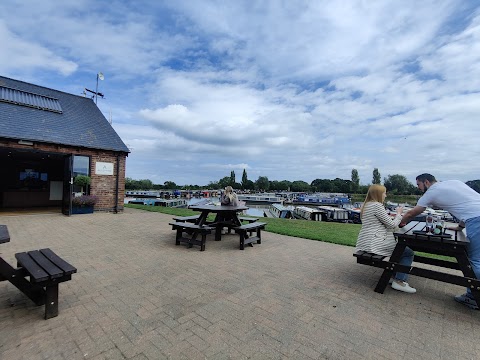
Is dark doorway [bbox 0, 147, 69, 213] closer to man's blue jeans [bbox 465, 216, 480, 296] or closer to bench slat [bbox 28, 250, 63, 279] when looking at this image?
bench slat [bbox 28, 250, 63, 279]

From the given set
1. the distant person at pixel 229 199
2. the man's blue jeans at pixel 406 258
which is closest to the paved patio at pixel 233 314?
the man's blue jeans at pixel 406 258

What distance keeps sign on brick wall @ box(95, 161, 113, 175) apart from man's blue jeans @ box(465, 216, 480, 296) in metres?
13.1

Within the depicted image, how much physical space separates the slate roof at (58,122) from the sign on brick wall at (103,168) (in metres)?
0.76

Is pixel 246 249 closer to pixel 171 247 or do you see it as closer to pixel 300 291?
pixel 171 247

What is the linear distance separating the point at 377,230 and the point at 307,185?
93.5m

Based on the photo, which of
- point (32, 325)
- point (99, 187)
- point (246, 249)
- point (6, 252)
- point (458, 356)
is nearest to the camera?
point (458, 356)

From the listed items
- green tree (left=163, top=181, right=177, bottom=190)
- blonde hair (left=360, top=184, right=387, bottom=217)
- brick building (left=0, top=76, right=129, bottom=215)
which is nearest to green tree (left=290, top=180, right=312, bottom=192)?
green tree (left=163, top=181, right=177, bottom=190)

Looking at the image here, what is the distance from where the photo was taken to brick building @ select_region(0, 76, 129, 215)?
35.8 ft

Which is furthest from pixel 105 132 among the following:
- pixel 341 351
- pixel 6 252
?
pixel 341 351

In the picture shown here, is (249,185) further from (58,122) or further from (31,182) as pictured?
(58,122)

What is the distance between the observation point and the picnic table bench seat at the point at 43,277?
2.64m

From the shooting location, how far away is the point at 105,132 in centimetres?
1357

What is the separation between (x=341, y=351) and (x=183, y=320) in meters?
1.55

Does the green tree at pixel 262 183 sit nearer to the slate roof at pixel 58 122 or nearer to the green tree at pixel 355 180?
the green tree at pixel 355 180
